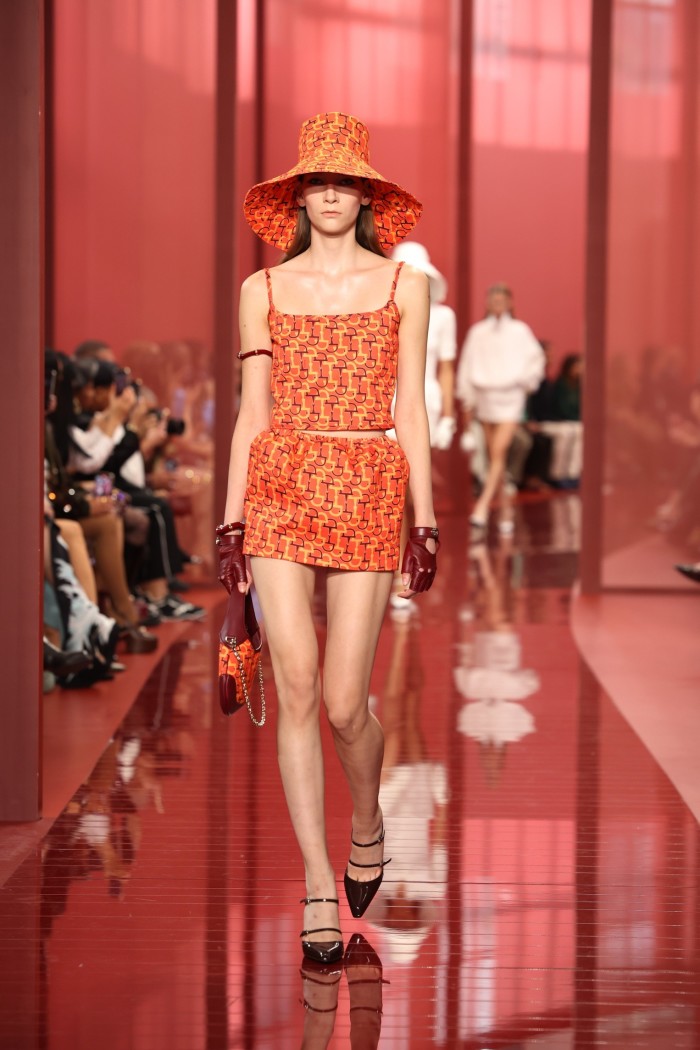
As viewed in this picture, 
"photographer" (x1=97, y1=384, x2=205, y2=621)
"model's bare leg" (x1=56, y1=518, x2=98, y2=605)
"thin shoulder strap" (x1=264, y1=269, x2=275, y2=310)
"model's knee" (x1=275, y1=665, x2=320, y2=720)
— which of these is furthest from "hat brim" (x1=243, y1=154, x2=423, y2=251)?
"photographer" (x1=97, y1=384, x2=205, y2=621)

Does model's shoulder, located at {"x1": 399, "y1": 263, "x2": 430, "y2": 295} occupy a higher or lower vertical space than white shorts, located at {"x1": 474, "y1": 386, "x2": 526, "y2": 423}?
higher

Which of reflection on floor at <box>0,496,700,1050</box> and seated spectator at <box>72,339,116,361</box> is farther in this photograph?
seated spectator at <box>72,339,116,361</box>

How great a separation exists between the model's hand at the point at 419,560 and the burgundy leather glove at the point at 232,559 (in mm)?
323

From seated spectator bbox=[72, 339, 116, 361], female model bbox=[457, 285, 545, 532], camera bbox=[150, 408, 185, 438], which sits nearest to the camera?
seated spectator bbox=[72, 339, 116, 361]

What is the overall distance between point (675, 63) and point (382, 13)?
5.55m

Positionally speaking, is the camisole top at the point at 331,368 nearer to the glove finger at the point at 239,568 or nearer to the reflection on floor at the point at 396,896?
the glove finger at the point at 239,568

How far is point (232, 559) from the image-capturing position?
3.42 meters

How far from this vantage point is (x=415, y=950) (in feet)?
11.3

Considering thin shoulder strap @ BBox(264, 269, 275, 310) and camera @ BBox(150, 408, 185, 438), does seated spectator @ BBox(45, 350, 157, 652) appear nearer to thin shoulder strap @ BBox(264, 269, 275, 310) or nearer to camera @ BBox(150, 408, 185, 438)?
camera @ BBox(150, 408, 185, 438)

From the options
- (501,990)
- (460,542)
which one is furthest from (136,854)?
(460,542)

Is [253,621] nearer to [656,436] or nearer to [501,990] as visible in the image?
[501,990]

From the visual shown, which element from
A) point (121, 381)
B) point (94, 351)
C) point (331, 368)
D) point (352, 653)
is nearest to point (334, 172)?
point (331, 368)

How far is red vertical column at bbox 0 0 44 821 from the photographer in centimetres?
419

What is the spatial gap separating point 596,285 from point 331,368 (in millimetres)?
5678
